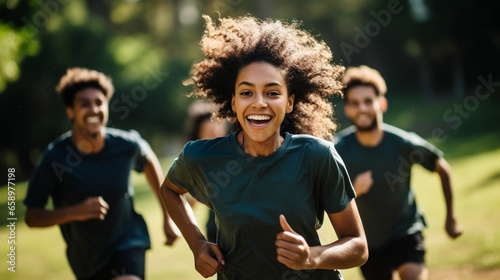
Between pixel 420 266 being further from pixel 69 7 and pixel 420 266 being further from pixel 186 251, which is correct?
pixel 69 7

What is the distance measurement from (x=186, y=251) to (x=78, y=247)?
546 cm

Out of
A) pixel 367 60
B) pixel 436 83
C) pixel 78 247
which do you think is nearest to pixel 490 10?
pixel 436 83

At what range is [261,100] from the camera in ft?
10.1

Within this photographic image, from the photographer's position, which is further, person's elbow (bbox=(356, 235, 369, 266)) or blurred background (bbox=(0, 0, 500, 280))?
blurred background (bbox=(0, 0, 500, 280))

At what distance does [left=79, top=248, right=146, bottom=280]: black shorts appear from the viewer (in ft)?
15.8

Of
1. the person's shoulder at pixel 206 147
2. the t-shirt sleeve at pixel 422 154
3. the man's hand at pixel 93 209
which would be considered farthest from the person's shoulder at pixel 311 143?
the t-shirt sleeve at pixel 422 154

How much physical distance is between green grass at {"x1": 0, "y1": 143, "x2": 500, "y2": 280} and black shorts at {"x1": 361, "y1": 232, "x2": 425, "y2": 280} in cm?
224

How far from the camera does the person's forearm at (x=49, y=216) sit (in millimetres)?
4527

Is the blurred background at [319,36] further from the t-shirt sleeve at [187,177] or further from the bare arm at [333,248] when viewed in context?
the bare arm at [333,248]

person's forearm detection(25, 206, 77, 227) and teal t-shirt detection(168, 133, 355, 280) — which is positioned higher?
person's forearm detection(25, 206, 77, 227)

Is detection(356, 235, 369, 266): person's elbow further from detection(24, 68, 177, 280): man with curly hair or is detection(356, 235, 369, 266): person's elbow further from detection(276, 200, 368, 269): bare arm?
detection(24, 68, 177, 280): man with curly hair

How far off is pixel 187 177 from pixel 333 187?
0.93m

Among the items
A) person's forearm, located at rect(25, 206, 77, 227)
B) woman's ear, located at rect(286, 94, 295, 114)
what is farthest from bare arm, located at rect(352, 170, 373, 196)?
person's forearm, located at rect(25, 206, 77, 227)

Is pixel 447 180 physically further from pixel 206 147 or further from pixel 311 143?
pixel 206 147
